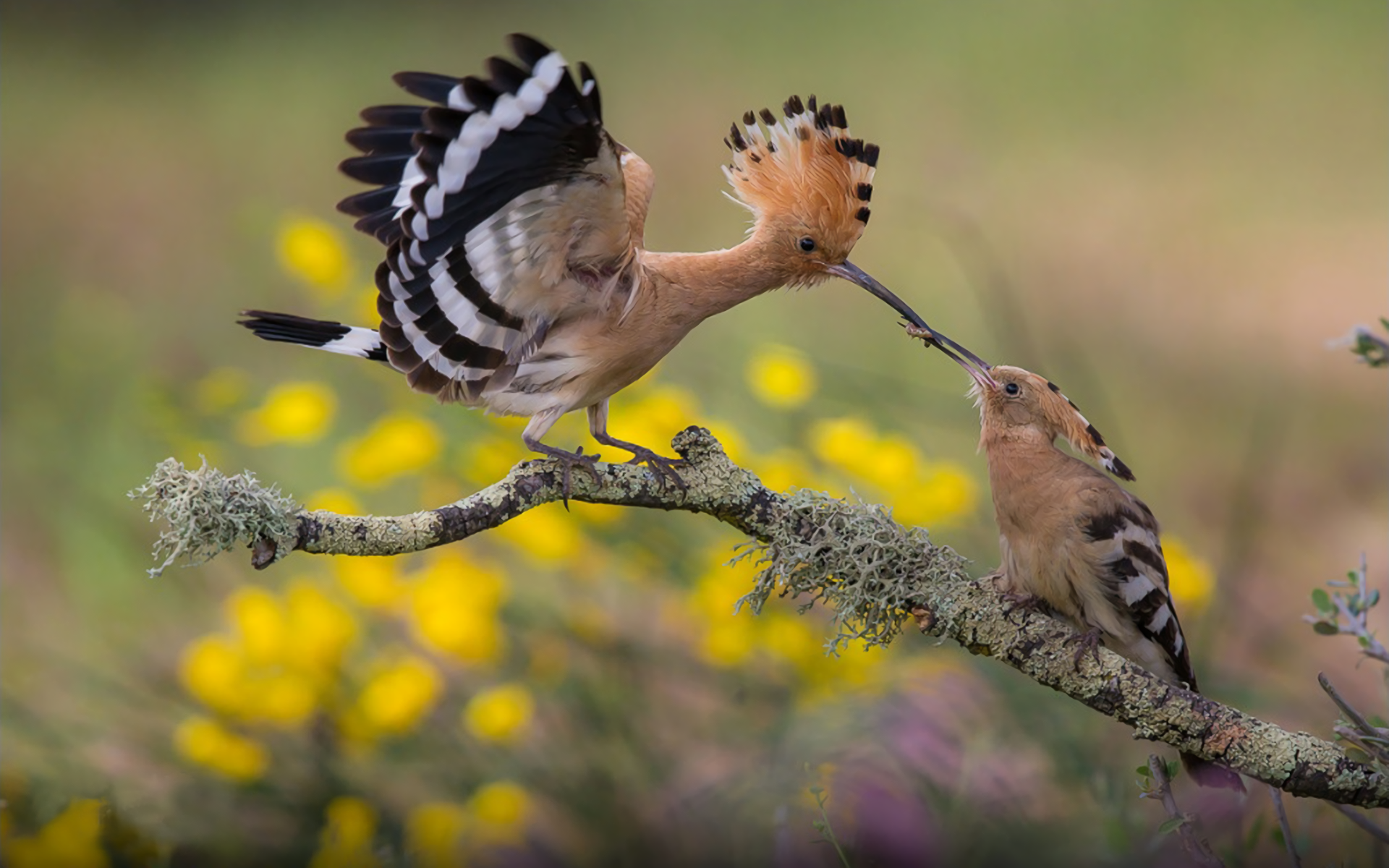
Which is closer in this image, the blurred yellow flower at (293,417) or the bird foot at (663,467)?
the bird foot at (663,467)

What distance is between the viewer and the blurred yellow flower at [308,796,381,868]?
7.80ft

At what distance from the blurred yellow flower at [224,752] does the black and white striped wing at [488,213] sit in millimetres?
964

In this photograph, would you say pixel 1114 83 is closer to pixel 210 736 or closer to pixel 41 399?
pixel 41 399

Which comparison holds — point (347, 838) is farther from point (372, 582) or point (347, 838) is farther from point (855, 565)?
point (855, 565)

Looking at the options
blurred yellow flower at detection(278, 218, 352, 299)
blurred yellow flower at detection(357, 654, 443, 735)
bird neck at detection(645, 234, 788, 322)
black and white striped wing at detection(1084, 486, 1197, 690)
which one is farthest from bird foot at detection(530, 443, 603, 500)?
blurred yellow flower at detection(278, 218, 352, 299)

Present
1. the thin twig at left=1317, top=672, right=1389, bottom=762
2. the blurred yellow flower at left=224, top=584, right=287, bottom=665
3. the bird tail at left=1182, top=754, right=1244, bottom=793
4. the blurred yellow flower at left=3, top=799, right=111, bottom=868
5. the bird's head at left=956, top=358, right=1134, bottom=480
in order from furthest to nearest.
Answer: the blurred yellow flower at left=224, top=584, right=287, bottom=665 → the blurred yellow flower at left=3, top=799, right=111, bottom=868 → the bird's head at left=956, top=358, right=1134, bottom=480 → the bird tail at left=1182, top=754, right=1244, bottom=793 → the thin twig at left=1317, top=672, right=1389, bottom=762

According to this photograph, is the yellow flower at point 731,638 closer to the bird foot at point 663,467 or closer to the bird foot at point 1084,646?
the bird foot at point 663,467

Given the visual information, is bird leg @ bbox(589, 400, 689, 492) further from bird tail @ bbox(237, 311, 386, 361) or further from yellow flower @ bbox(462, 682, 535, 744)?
yellow flower @ bbox(462, 682, 535, 744)

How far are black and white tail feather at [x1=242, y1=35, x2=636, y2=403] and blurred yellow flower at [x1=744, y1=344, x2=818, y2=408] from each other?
32.4 inches

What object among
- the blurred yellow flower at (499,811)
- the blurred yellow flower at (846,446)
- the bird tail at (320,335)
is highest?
the blurred yellow flower at (846,446)

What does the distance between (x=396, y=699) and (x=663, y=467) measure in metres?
1.05

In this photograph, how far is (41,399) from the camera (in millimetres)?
4590

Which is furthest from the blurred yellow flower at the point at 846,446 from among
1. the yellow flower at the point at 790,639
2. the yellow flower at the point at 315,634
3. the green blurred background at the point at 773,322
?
the yellow flower at the point at 315,634

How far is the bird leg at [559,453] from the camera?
1557 mm
